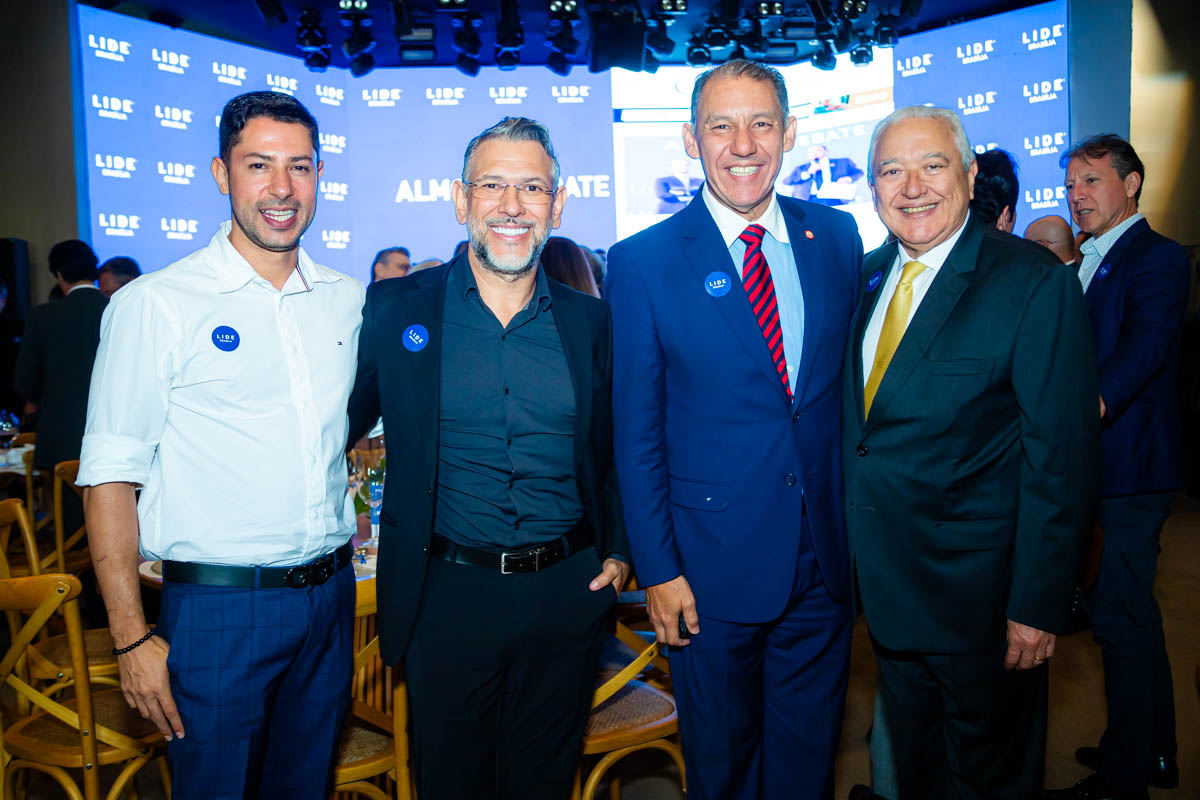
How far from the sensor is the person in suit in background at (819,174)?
26.4 ft

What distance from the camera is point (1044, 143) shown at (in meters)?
7.32

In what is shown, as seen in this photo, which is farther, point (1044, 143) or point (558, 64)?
point (558, 64)

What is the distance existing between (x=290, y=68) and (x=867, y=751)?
737 cm

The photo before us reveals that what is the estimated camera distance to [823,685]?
199 cm

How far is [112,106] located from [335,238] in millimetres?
2003

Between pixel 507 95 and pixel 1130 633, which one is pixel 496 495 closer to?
pixel 1130 633

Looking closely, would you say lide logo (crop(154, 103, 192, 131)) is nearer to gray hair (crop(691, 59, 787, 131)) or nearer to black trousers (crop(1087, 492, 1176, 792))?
gray hair (crop(691, 59, 787, 131))

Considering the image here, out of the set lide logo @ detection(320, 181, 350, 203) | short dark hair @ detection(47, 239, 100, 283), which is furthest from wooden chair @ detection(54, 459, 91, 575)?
lide logo @ detection(320, 181, 350, 203)

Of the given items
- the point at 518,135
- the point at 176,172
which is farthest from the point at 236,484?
the point at 176,172

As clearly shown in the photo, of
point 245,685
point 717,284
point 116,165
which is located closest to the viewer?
point 245,685

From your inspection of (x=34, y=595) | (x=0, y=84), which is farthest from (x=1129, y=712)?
(x=0, y=84)

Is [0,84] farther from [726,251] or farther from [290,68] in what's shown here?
[726,251]

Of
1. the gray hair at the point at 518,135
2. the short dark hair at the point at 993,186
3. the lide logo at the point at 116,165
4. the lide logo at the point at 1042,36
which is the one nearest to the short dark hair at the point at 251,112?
the gray hair at the point at 518,135

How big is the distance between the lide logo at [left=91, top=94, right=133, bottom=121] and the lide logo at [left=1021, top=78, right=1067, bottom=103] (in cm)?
746
